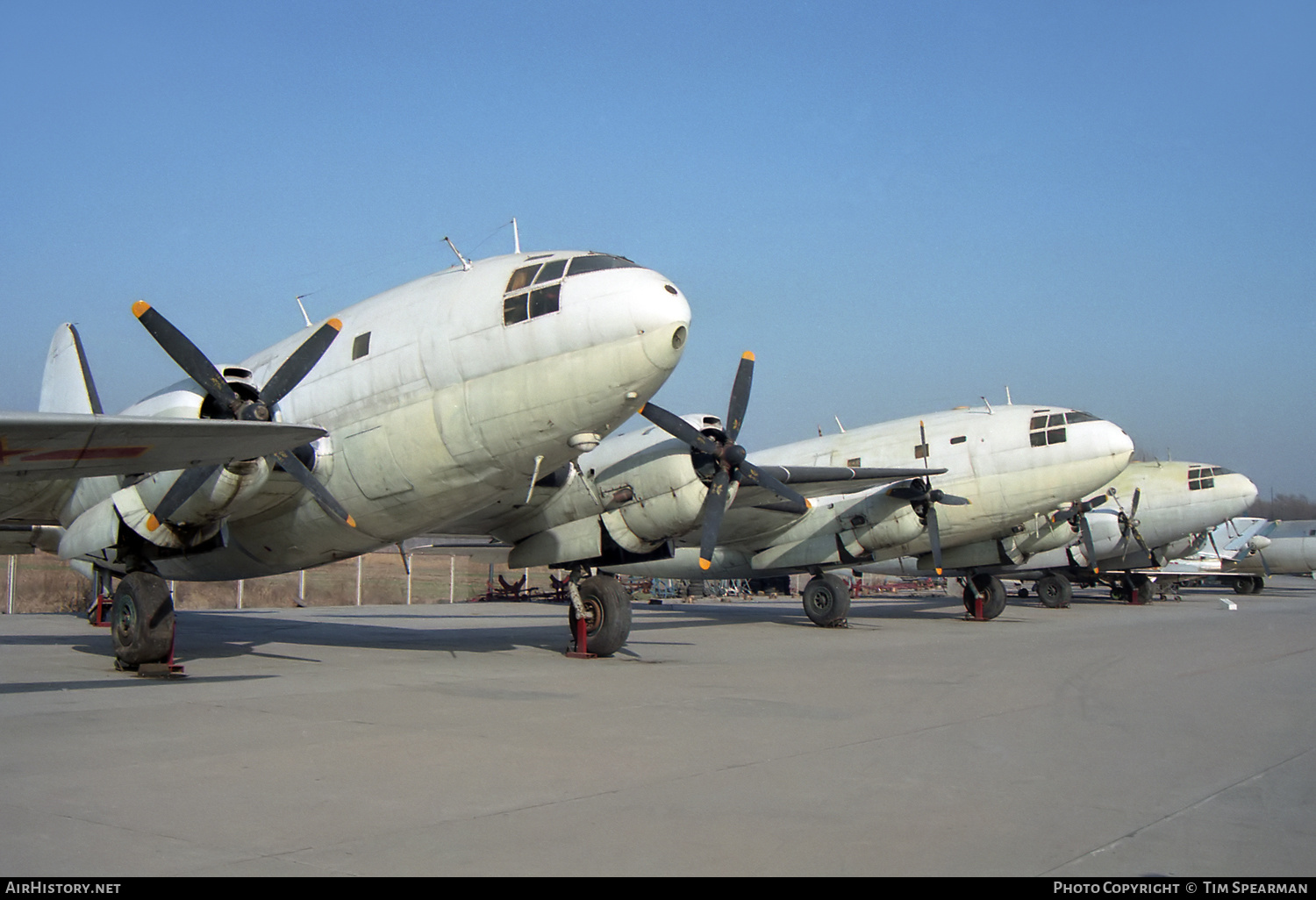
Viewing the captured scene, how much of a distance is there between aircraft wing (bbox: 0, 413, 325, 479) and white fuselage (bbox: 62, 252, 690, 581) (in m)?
2.03

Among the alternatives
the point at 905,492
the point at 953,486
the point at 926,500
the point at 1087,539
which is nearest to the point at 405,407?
the point at 905,492

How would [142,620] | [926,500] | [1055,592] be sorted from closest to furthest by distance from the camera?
[142,620]
[926,500]
[1055,592]

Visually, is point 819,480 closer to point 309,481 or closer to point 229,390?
point 309,481

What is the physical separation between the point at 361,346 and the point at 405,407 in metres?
1.19

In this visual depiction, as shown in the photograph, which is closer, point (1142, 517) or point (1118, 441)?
point (1118, 441)

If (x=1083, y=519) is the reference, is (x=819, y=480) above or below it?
above

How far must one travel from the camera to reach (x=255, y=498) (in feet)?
41.5

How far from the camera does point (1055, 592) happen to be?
37.5 meters

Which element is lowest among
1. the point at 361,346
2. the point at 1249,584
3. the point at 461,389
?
the point at 1249,584

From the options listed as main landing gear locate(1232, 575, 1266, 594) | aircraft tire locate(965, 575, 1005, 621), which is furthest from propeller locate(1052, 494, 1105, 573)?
main landing gear locate(1232, 575, 1266, 594)

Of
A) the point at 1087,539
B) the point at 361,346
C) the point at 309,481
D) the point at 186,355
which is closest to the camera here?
the point at 186,355

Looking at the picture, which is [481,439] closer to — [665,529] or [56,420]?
[665,529]

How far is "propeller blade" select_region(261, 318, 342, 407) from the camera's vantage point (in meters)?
11.7
